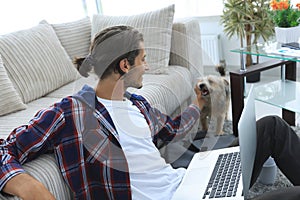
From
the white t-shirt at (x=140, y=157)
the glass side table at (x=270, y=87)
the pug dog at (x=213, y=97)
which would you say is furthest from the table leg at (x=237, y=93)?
the white t-shirt at (x=140, y=157)

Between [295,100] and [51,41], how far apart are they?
1407 millimetres

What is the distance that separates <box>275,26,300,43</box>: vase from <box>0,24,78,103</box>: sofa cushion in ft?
3.87

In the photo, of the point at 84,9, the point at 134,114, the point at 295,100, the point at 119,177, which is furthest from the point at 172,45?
the point at 84,9

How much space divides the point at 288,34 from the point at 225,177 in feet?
3.44

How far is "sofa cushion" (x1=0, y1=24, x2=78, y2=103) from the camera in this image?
A: 6.02ft

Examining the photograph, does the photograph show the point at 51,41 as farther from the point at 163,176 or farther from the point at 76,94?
the point at 163,176

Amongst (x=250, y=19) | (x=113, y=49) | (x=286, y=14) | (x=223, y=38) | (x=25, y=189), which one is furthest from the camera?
(x=223, y=38)

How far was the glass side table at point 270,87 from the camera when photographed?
6.00 feet

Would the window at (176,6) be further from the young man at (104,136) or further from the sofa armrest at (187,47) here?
the young man at (104,136)

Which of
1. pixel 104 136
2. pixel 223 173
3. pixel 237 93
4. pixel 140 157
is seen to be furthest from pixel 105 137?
pixel 237 93

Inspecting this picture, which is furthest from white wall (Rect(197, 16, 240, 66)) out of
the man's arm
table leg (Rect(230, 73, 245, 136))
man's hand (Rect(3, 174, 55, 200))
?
man's hand (Rect(3, 174, 55, 200))

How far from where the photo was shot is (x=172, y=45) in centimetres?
191

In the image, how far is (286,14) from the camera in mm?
1861

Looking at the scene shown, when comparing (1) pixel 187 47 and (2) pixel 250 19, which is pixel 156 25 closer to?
(1) pixel 187 47
